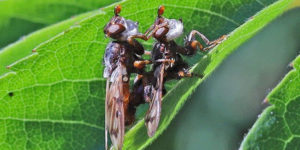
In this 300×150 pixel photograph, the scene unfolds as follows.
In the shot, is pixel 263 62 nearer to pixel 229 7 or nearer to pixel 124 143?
pixel 229 7

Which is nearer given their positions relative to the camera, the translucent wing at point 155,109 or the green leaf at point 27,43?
the translucent wing at point 155,109

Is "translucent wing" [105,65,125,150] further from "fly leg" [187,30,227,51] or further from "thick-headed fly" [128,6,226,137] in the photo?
"fly leg" [187,30,227,51]

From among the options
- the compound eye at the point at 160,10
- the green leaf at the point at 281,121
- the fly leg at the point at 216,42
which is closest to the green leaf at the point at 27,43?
the compound eye at the point at 160,10

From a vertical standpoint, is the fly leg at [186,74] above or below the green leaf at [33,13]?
below

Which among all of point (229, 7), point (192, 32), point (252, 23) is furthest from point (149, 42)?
point (252, 23)

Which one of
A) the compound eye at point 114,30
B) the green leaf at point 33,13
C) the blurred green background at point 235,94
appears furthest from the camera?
the green leaf at point 33,13

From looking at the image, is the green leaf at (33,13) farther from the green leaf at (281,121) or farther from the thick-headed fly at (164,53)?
the green leaf at (281,121)

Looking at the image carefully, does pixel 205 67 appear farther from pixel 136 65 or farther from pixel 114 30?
pixel 114 30
